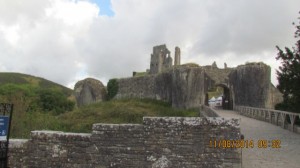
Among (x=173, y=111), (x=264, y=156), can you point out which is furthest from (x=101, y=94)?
(x=264, y=156)

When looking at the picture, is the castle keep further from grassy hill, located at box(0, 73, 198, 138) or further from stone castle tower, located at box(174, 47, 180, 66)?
stone castle tower, located at box(174, 47, 180, 66)

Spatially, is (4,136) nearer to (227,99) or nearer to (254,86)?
(254,86)

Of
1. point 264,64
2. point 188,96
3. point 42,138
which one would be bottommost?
point 42,138

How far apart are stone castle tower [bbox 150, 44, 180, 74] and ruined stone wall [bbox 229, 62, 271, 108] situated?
28.9 m

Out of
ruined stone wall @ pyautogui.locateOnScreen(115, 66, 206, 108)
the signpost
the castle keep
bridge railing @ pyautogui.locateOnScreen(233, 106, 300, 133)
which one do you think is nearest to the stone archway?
the castle keep

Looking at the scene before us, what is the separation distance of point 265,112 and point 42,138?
53.9 ft

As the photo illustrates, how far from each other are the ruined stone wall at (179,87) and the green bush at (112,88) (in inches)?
209

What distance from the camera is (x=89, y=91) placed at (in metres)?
47.9

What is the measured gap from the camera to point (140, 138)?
7.27 metres

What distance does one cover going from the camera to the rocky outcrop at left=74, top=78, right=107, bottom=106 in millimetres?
47594

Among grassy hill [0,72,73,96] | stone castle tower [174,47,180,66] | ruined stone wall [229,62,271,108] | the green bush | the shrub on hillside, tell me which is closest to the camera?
ruined stone wall [229,62,271,108]

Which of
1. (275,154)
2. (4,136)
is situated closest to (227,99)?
(275,154)

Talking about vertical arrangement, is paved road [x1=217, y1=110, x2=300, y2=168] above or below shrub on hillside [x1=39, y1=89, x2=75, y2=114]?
below

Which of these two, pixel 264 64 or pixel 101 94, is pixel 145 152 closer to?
pixel 264 64
